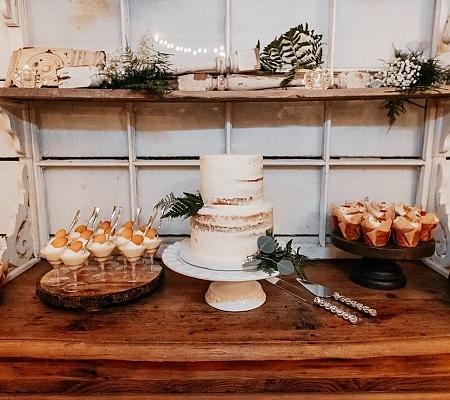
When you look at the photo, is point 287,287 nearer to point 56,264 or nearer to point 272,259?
point 272,259

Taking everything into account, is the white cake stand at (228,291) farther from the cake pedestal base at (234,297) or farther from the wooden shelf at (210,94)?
the wooden shelf at (210,94)

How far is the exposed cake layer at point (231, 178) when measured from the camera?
3.13 ft

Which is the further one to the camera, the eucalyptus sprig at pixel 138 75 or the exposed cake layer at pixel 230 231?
the eucalyptus sprig at pixel 138 75

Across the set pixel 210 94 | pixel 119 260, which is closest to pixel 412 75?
pixel 210 94

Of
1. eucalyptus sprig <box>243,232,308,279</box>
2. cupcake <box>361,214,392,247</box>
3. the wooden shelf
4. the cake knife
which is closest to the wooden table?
the cake knife

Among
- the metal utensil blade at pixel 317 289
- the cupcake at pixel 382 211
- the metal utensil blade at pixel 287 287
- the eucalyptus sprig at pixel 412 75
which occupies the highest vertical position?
the eucalyptus sprig at pixel 412 75

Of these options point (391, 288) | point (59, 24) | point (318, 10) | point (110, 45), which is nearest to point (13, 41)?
point (59, 24)

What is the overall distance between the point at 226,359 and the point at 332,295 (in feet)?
1.23

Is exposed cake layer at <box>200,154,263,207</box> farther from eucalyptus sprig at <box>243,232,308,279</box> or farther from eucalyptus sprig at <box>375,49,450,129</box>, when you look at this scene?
eucalyptus sprig at <box>375,49,450,129</box>

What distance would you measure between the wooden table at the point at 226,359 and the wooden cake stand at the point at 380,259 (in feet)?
0.60

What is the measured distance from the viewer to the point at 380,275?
1.12 metres

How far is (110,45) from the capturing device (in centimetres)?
129

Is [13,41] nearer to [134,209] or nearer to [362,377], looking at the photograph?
[134,209]

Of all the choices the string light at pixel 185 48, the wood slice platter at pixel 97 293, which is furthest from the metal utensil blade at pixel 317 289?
the string light at pixel 185 48
